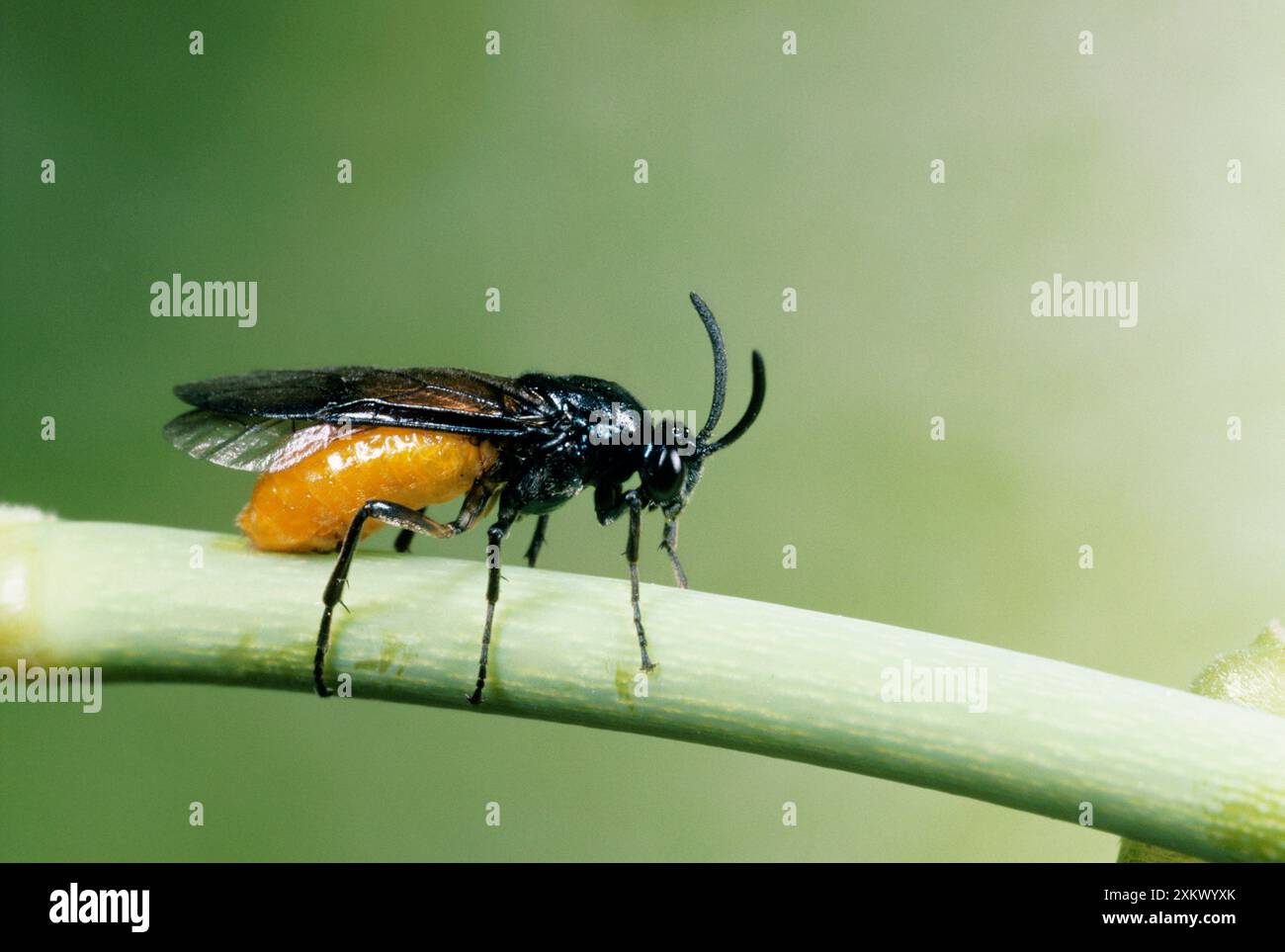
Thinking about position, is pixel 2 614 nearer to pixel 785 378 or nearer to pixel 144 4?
pixel 785 378

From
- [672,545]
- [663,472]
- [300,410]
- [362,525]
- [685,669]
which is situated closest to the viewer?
[685,669]

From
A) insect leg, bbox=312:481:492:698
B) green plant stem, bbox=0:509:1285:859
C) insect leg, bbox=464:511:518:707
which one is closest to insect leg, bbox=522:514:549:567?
insect leg, bbox=312:481:492:698

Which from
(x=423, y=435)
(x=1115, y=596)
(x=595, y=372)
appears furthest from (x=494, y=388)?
(x=1115, y=596)

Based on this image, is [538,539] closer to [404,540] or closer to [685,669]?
[404,540]

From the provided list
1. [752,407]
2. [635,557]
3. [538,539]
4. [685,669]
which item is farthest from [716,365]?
[685,669]

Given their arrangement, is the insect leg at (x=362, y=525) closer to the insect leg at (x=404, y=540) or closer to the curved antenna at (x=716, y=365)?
the insect leg at (x=404, y=540)

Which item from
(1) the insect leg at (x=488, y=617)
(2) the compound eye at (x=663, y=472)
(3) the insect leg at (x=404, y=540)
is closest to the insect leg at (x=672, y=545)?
(2) the compound eye at (x=663, y=472)
